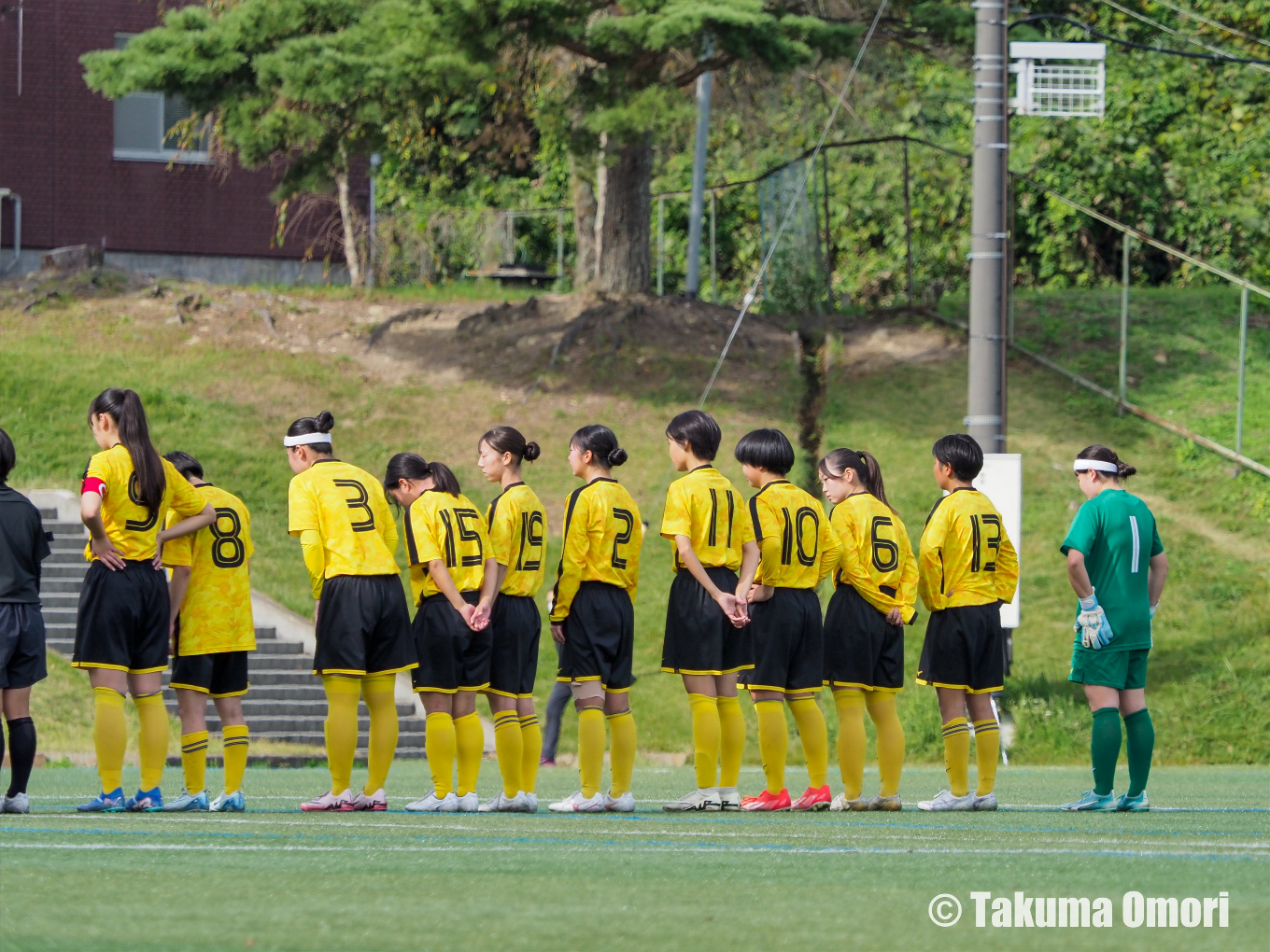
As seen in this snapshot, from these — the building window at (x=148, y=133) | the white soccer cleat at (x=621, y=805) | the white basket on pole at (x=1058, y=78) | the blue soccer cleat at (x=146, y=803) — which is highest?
the building window at (x=148, y=133)

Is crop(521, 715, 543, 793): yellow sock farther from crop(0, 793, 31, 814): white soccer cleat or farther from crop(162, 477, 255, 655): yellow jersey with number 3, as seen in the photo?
crop(0, 793, 31, 814): white soccer cleat

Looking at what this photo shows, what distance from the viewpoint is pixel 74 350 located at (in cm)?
2216

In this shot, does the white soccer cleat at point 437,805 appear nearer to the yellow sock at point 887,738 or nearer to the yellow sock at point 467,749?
the yellow sock at point 467,749

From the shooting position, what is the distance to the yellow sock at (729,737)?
29.3 ft

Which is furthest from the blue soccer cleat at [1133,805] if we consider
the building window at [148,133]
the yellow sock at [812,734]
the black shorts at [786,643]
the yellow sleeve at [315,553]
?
the building window at [148,133]

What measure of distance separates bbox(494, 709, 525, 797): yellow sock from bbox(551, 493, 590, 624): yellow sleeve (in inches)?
22.4

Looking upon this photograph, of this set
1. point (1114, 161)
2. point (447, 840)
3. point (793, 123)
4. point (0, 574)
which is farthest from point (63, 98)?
point (447, 840)

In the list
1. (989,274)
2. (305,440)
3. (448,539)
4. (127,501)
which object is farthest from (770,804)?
(989,274)

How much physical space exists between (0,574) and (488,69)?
37.7 ft

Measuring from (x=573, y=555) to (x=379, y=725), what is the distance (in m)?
1.31

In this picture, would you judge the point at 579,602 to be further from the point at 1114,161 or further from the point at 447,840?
the point at 1114,161

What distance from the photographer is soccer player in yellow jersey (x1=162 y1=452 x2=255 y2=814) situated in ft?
27.7

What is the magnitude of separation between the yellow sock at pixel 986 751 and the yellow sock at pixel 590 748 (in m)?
2.04

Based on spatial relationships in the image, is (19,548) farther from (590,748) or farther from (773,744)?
(773,744)
